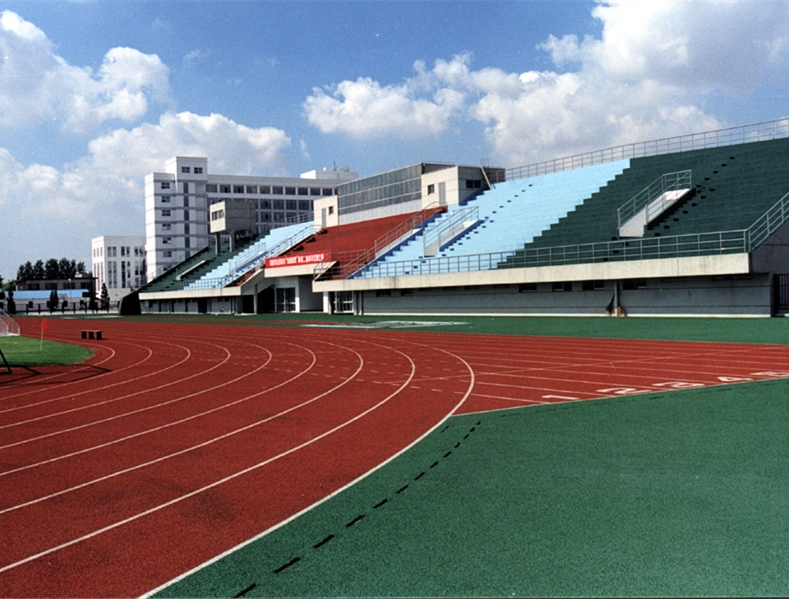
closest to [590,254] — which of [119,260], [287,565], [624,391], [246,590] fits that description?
[624,391]

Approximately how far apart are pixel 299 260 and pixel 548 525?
48783 mm

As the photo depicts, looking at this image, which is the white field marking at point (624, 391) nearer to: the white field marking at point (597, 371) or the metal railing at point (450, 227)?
the white field marking at point (597, 371)

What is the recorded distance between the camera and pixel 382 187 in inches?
2260

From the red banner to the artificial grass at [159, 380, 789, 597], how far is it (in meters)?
43.6

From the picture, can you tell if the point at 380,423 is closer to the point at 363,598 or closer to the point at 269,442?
the point at 269,442

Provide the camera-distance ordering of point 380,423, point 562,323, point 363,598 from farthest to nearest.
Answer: point 562,323 → point 380,423 → point 363,598

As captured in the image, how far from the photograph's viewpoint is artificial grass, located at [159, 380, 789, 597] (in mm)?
4199

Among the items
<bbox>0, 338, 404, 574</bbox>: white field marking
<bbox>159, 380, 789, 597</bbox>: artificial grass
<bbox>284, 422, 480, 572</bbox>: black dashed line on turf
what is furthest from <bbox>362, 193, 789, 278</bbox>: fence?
<bbox>284, 422, 480, 572</bbox>: black dashed line on turf

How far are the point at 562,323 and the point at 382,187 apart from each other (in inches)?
1195

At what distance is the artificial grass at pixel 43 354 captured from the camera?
776 inches

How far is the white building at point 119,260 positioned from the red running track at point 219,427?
14114cm

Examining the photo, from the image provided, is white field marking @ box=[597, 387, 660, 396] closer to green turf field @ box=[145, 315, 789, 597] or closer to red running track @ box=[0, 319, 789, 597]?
red running track @ box=[0, 319, 789, 597]

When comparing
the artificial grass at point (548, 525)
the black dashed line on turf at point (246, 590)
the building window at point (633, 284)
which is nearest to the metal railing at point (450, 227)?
the building window at point (633, 284)

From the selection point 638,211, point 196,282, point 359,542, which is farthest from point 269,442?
point 196,282
